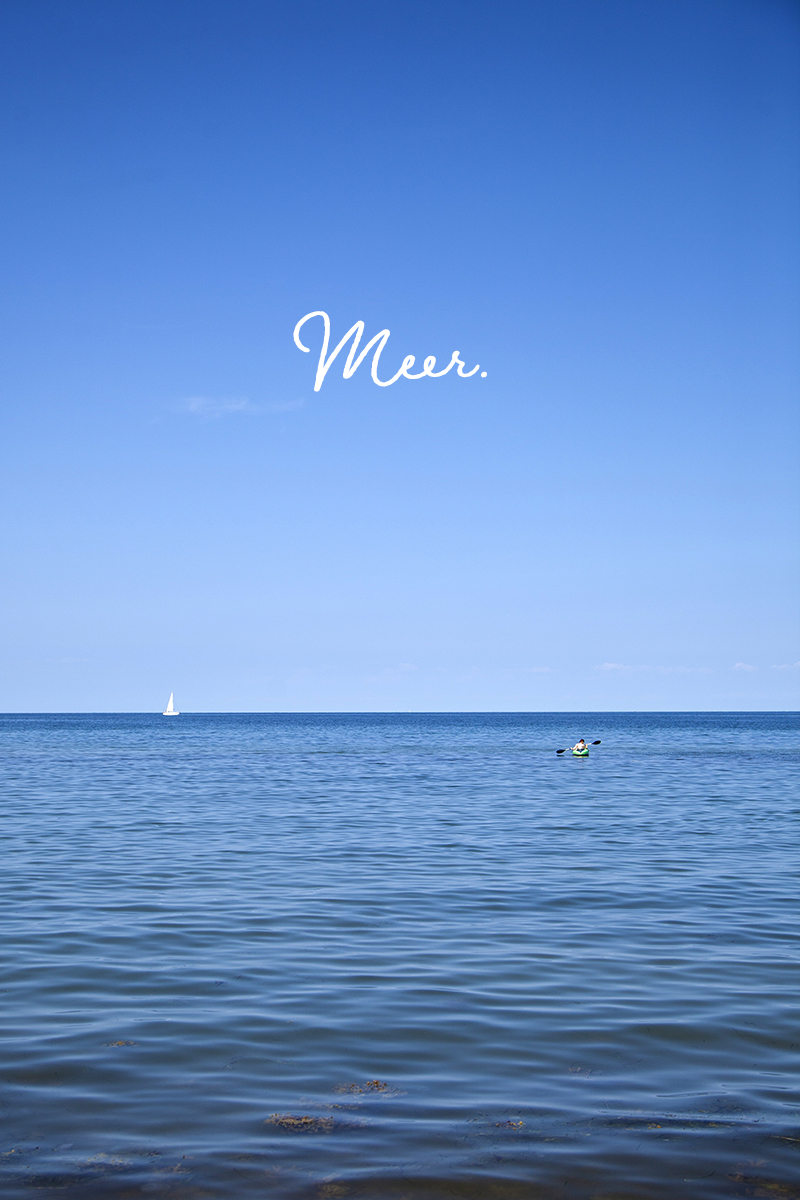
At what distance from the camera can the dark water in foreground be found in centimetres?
602

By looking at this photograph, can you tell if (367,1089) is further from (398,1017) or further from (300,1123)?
(398,1017)

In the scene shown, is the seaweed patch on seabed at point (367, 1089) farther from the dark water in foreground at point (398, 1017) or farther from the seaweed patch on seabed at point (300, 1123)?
the seaweed patch on seabed at point (300, 1123)

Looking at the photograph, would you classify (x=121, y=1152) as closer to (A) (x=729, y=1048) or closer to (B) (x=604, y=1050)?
(B) (x=604, y=1050)

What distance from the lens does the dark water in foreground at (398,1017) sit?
602 centimetres

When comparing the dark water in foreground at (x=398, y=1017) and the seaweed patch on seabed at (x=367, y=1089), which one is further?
the seaweed patch on seabed at (x=367, y=1089)

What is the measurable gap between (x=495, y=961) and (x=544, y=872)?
6370 millimetres

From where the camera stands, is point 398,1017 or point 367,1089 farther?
point 398,1017

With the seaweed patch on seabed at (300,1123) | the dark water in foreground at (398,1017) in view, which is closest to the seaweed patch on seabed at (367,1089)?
the dark water in foreground at (398,1017)

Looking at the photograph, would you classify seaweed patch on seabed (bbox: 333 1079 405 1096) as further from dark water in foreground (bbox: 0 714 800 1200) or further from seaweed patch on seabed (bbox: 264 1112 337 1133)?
seaweed patch on seabed (bbox: 264 1112 337 1133)

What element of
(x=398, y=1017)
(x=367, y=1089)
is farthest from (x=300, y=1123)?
(x=398, y=1017)

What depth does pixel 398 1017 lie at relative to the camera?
8.95 m

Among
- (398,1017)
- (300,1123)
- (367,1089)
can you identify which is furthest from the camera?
(398,1017)

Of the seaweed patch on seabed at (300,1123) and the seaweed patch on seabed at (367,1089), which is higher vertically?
the seaweed patch on seabed at (367,1089)

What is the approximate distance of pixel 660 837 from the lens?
22109 mm
